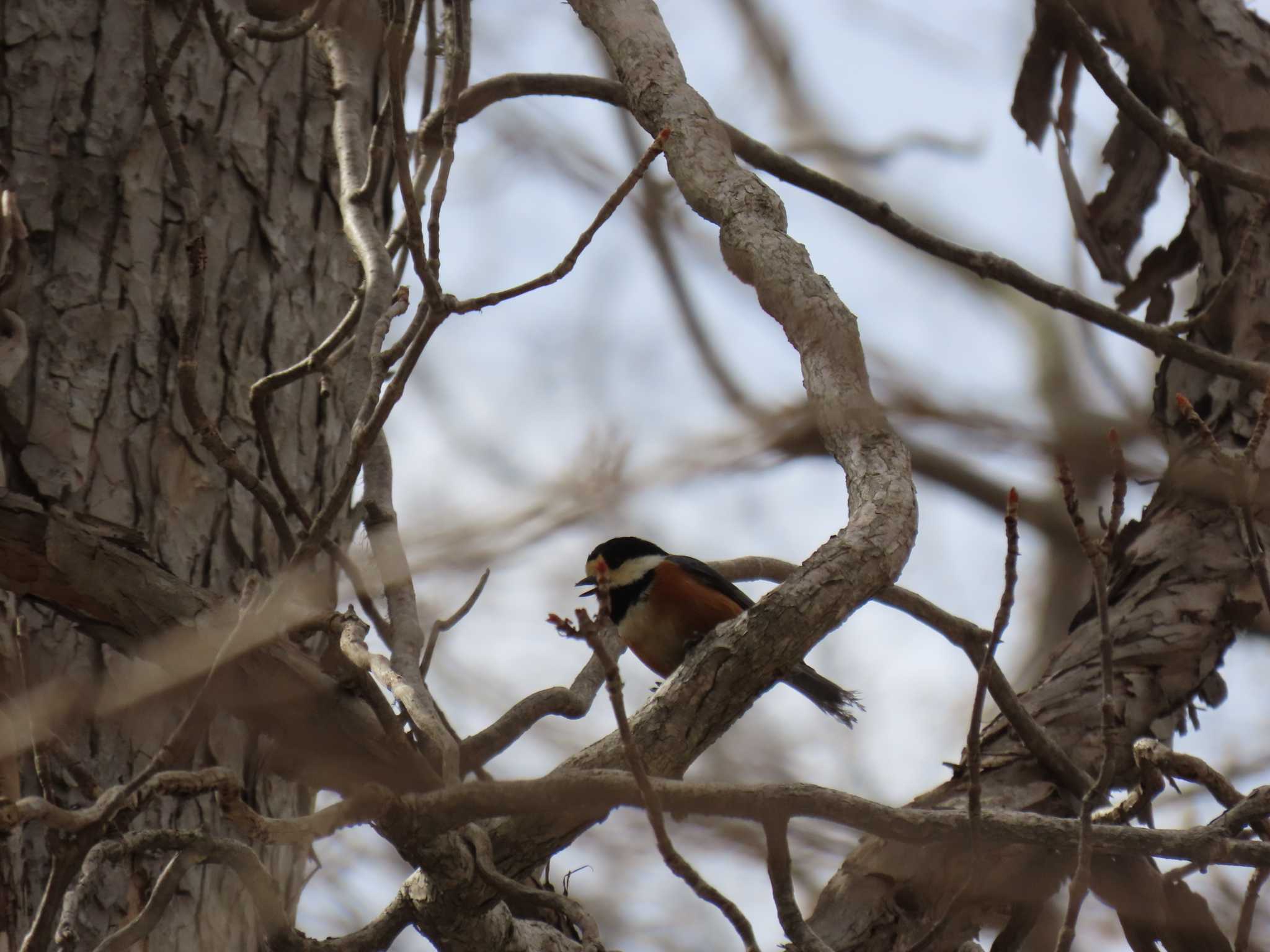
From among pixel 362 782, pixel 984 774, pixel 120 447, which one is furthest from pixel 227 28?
pixel 984 774

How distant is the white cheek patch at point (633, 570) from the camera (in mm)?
4484

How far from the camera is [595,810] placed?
1896 millimetres

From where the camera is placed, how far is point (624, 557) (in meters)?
4.80

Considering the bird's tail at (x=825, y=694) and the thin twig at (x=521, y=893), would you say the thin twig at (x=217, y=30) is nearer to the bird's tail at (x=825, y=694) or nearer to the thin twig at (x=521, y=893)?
the thin twig at (x=521, y=893)

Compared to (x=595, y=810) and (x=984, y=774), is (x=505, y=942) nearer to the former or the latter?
(x=595, y=810)

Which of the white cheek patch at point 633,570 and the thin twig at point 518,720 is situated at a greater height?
the white cheek patch at point 633,570

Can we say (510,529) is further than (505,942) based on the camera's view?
Yes

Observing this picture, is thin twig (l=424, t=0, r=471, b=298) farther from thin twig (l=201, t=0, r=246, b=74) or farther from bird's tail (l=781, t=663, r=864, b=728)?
bird's tail (l=781, t=663, r=864, b=728)

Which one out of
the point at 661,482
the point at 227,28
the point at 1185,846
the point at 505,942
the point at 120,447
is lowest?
the point at 1185,846

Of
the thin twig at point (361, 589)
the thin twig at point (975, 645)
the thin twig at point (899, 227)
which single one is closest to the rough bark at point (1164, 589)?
the thin twig at point (975, 645)

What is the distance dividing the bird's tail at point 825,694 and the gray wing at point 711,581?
0.30m

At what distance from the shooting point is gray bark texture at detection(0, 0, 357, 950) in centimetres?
248

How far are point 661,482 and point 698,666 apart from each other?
78 centimetres

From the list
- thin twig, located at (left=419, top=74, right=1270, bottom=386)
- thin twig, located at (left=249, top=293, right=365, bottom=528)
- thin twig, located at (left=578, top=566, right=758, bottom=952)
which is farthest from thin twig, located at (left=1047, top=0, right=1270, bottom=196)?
thin twig, located at (left=578, top=566, right=758, bottom=952)
